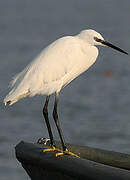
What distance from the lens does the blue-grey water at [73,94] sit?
448 inches

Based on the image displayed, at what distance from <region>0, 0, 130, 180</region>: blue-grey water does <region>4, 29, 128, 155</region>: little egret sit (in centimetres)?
362

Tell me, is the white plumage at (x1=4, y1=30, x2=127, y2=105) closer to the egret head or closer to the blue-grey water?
the egret head

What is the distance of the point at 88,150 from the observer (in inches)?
240

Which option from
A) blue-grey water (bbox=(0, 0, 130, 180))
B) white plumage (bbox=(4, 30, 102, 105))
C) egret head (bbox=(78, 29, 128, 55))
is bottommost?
white plumage (bbox=(4, 30, 102, 105))

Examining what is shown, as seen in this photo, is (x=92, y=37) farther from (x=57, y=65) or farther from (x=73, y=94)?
(x=73, y=94)

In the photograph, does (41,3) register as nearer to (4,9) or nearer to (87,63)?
(4,9)

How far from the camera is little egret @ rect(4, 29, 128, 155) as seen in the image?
20.1 feet

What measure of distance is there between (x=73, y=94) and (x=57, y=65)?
304 inches

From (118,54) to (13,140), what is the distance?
629cm

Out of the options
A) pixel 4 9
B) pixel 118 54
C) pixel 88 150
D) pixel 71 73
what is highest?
pixel 4 9

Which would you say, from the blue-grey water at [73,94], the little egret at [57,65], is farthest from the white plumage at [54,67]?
the blue-grey water at [73,94]

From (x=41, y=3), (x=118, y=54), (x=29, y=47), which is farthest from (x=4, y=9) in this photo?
(x=118, y=54)

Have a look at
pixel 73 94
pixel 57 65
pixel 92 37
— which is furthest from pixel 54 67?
pixel 73 94

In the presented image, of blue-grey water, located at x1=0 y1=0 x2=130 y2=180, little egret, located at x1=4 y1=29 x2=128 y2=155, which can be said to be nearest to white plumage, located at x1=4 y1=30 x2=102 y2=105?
little egret, located at x1=4 y1=29 x2=128 y2=155
